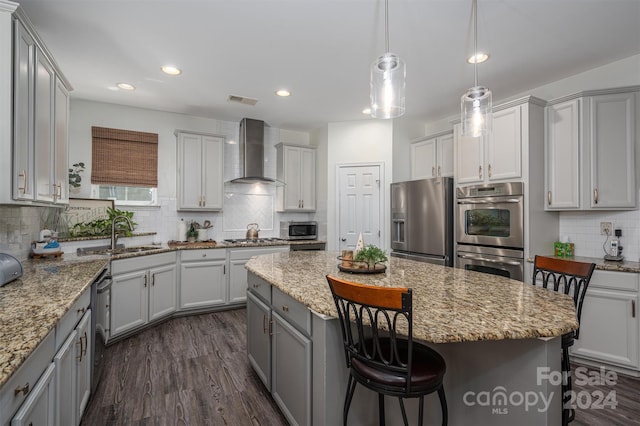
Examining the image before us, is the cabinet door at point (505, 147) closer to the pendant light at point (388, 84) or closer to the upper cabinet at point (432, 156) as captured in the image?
the upper cabinet at point (432, 156)

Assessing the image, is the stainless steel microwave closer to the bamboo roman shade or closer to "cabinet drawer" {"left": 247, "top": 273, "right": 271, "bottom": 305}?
the bamboo roman shade

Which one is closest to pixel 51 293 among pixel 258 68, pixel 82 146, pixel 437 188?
pixel 258 68

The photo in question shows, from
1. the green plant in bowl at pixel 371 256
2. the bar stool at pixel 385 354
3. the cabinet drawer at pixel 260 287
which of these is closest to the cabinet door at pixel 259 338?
the cabinet drawer at pixel 260 287

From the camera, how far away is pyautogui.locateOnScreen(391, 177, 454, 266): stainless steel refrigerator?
396 centimetres

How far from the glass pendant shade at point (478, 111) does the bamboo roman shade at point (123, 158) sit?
390 cm

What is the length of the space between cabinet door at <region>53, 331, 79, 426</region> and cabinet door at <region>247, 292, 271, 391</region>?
1.05 m

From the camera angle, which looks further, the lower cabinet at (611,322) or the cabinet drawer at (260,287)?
the lower cabinet at (611,322)

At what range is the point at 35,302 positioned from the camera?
1528 mm

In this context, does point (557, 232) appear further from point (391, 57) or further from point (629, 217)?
point (391, 57)

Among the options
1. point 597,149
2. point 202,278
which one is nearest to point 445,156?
point 597,149

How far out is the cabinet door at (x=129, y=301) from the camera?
317 centimetres

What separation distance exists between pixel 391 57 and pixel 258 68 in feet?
5.76

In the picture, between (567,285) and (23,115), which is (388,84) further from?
(23,115)

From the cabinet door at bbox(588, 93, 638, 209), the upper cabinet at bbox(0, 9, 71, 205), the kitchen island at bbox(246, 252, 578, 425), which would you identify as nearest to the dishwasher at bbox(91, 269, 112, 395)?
the upper cabinet at bbox(0, 9, 71, 205)
